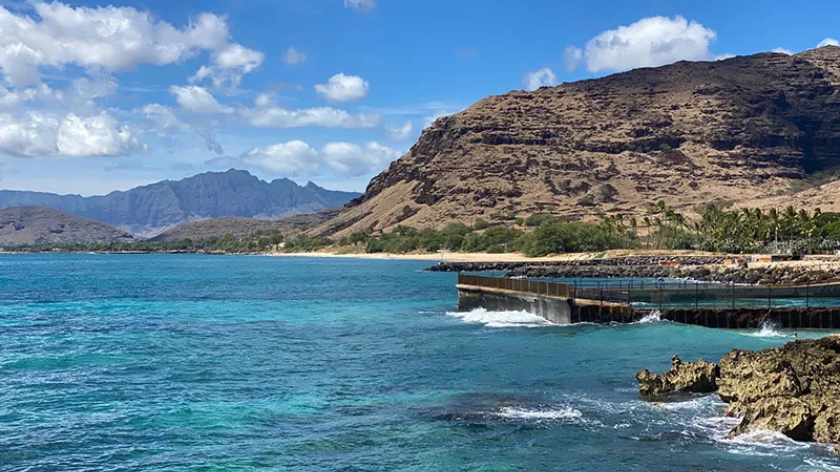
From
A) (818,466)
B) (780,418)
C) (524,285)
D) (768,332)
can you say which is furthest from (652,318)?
(818,466)

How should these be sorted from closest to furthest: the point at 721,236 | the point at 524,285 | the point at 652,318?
1. the point at 652,318
2. the point at 524,285
3. the point at 721,236

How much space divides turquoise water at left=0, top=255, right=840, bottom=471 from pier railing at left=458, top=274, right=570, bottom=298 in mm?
2739

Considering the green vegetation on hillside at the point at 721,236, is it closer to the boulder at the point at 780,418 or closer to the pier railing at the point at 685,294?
the pier railing at the point at 685,294

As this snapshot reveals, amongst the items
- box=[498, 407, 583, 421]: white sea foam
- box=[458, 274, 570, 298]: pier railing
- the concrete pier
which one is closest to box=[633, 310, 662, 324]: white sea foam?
the concrete pier

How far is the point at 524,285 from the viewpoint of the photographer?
61.7m

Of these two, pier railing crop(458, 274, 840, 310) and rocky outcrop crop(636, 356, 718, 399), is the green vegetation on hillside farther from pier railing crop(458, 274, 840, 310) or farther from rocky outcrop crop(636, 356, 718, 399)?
rocky outcrop crop(636, 356, 718, 399)

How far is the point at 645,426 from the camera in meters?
25.1

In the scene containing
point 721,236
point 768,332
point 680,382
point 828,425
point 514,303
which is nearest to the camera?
point 828,425

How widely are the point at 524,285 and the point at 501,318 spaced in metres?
3.27

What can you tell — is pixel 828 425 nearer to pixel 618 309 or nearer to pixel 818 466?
pixel 818 466

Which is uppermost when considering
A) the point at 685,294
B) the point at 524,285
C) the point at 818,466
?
the point at 524,285

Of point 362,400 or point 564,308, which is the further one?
point 564,308

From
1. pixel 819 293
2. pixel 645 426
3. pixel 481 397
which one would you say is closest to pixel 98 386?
pixel 481 397

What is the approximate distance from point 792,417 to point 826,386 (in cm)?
216
